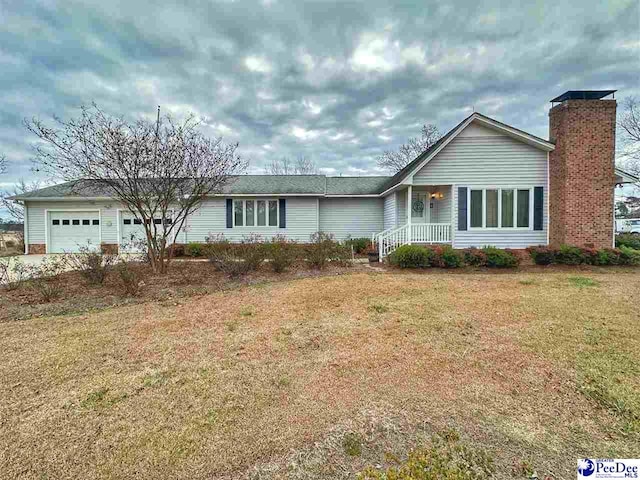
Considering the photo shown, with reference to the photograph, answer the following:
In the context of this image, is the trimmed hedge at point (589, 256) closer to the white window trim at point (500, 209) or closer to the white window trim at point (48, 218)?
the white window trim at point (500, 209)

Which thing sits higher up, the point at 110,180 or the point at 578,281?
the point at 110,180

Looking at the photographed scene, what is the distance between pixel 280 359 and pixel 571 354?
11.4 feet

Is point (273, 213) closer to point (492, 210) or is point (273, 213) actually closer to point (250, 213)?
point (250, 213)

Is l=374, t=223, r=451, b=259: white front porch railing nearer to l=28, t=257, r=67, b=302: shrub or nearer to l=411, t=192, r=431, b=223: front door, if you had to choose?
l=411, t=192, r=431, b=223: front door

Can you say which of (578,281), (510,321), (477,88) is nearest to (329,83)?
(477,88)

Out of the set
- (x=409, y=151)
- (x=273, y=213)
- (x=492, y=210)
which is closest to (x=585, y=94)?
(x=492, y=210)

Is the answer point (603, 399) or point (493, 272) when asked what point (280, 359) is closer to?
point (603, 399)

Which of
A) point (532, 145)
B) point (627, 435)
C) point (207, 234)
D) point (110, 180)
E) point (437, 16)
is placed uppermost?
point (437, 16)

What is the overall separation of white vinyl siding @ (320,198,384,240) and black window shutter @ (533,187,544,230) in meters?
6.84

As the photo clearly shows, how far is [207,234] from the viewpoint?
16.2 metres

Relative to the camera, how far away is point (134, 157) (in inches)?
344

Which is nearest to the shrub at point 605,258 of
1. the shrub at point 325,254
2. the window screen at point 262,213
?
the shrub at point 325,254

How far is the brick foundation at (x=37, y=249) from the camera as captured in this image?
646 inches

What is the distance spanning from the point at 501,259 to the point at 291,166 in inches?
1217
